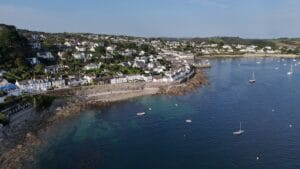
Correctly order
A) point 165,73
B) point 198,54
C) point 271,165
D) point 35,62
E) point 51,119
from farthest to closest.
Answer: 1. point 198,54
2. point 165,73
3. point 35,62
4. point 51,119
5. point 271,165

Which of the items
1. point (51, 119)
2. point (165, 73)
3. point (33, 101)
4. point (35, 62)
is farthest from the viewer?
point (165, 73)

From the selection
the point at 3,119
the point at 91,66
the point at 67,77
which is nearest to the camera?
the point at 3,119

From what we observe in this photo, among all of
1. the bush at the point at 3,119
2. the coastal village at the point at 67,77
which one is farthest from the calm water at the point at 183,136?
the coastal village at the point at 67,77

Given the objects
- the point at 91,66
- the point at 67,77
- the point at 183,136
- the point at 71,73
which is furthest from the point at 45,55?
the point at 183,136

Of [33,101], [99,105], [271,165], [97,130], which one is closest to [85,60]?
[99,105]

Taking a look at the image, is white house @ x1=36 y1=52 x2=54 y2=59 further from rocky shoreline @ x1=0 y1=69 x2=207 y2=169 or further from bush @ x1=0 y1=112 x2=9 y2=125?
bush @ x1=0 y1=112 x2=9 y2=125

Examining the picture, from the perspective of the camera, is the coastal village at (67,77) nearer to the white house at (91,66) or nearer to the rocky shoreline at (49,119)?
the white house at (91,66)

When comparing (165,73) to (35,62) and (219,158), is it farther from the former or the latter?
(219,158)

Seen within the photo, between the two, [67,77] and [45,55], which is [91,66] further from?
[45,55]
